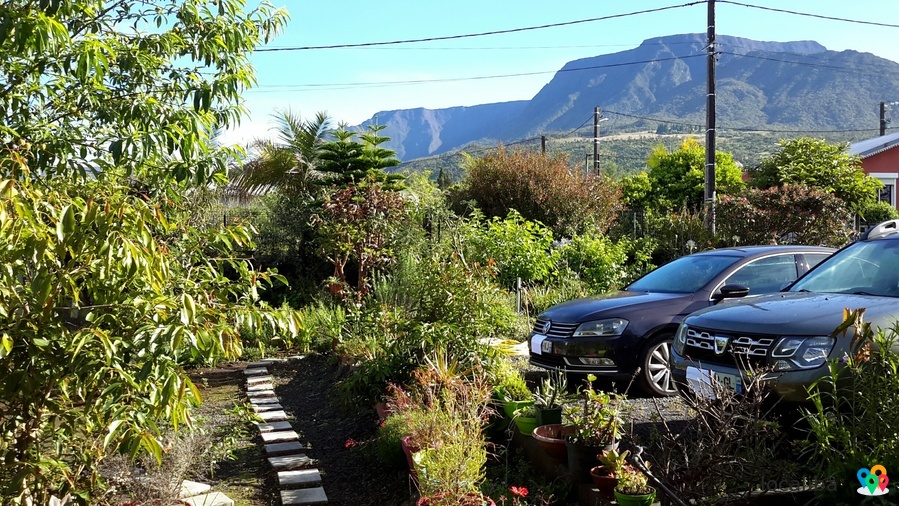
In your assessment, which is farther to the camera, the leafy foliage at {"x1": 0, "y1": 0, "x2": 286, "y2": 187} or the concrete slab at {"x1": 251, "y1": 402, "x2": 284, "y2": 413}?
the concrete slab at {"x1": 251, "y1": 402, "x2": 284, "y2": 413}

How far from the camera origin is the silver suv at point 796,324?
4992mm

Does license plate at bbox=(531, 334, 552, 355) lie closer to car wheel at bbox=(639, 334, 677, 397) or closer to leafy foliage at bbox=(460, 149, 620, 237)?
car wheel at bbox=(639, 334, 677, 397)

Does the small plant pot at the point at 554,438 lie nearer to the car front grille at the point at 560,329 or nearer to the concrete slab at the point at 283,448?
the car front grille at the point at 560,329

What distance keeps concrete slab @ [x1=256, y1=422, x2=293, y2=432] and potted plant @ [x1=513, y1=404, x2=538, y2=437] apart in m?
2.95

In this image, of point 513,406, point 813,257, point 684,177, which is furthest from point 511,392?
point 684,177

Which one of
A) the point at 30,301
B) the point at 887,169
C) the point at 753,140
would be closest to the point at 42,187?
the point at 30,301

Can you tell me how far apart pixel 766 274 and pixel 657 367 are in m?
1.76

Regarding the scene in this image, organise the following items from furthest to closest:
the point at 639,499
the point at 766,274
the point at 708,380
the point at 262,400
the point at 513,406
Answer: the point at 262,400 → the point at 766,274 → the point at 513,406 → the point at 708,380 → the point at 639,499

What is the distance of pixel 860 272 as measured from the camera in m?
6.14

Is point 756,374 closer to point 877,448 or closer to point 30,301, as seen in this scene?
point 877,448

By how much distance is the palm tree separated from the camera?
17.1 metres

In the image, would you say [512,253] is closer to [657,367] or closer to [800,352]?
[657,367]

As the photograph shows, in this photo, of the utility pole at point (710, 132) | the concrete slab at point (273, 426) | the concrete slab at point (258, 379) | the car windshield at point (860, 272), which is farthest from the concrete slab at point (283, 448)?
the utility pole at point (710, 132)

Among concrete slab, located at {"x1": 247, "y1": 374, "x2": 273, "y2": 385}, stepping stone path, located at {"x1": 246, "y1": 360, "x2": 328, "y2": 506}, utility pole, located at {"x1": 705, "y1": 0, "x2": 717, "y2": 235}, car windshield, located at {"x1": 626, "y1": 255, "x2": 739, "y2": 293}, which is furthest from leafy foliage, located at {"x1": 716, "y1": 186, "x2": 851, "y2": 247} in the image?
stepping stone path, located at {"x1": 246, "y1": 360, "x2": 328, "y2": 506}
